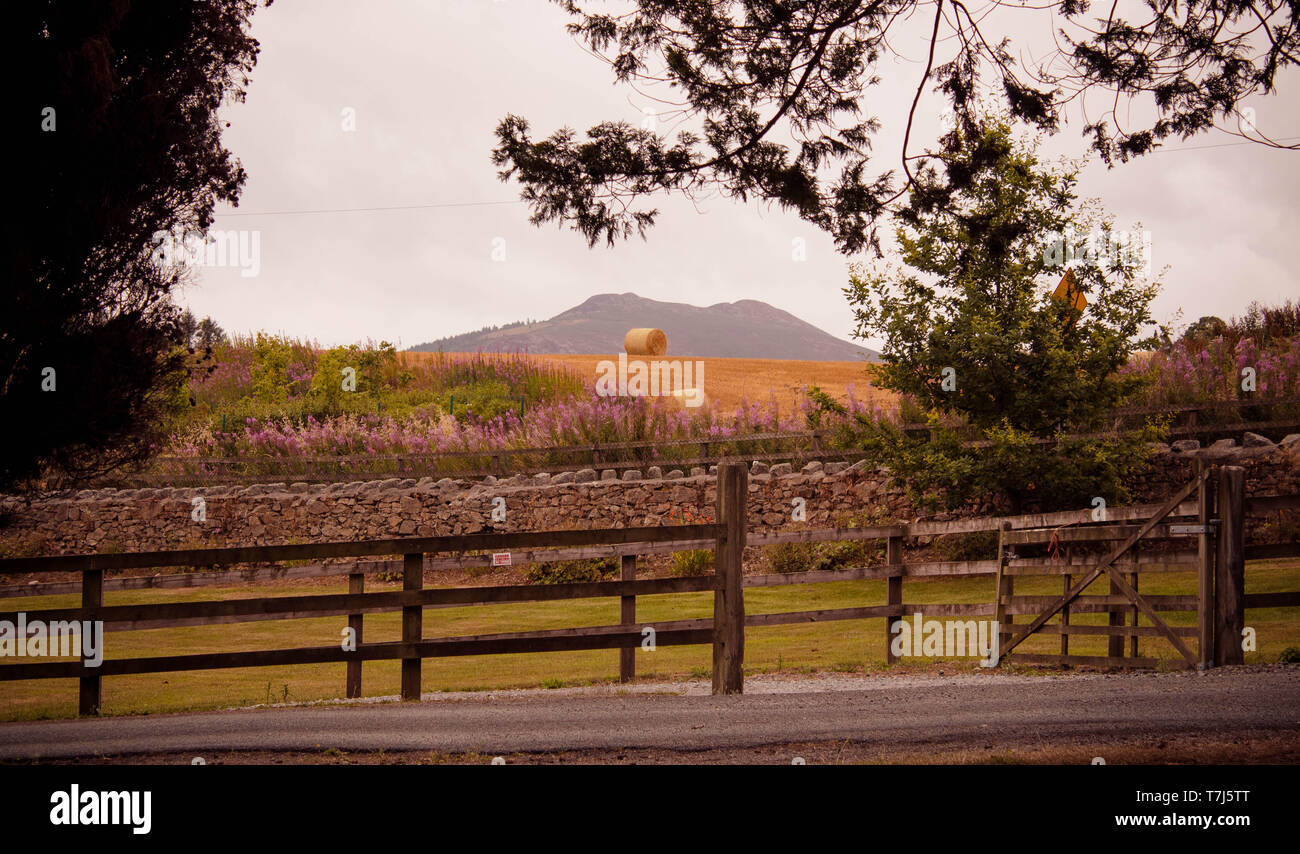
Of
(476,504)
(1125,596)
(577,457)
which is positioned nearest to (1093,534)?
(1125,596)

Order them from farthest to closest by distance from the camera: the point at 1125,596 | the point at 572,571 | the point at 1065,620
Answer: the point at 572,571 → the point at 1065,620 → the point at 1125,596

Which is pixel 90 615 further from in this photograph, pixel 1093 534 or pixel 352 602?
pixel 1093 534

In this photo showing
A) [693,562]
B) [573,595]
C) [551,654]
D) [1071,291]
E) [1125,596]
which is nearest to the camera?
[573,595]

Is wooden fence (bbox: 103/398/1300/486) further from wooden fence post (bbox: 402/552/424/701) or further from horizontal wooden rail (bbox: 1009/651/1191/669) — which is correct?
wooden fence post (bbox: 402/552/424/701)

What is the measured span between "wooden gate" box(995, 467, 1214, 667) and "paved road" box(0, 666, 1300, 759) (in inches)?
21.8

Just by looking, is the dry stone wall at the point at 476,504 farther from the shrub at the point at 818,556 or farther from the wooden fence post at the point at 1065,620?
the wooden fence post at the point at 1065,620

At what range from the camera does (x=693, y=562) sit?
1795cm

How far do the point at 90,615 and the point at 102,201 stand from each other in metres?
3.30

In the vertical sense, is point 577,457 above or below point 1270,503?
above

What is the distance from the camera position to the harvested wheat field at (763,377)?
3027cm

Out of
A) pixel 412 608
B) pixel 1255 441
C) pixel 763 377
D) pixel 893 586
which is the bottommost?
pixel 893 586

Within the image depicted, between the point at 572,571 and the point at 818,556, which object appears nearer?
the point at 818,556

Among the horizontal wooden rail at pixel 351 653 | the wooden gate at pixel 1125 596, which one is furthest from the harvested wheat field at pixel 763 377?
the horizontal wooden rail at pixel 351 653
